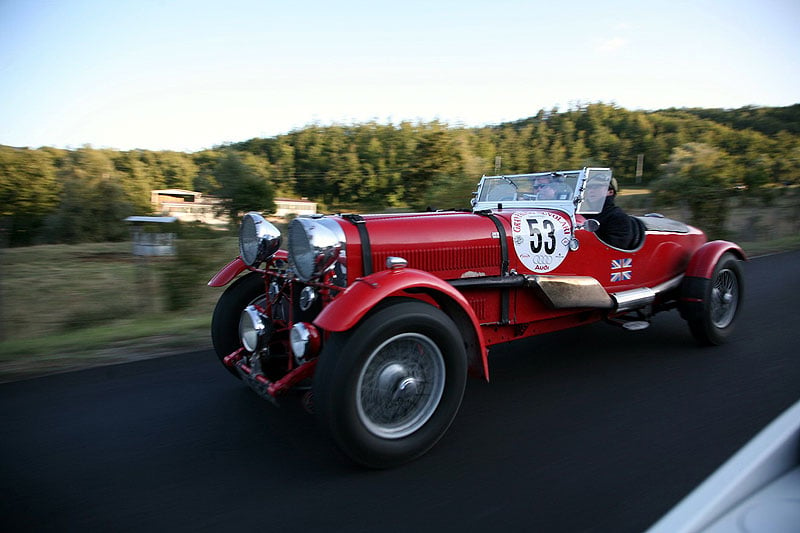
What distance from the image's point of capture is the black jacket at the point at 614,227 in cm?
432

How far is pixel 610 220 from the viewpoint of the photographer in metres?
4.36

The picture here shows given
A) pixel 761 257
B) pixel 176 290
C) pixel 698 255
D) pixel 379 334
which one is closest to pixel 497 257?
pixel 379 334

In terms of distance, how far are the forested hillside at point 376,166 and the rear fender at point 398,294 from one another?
10558mm

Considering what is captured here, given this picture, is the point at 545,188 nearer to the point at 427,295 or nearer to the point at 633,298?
the point at 633,298

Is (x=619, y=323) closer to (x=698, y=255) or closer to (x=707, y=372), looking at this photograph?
(x=707, y=372)

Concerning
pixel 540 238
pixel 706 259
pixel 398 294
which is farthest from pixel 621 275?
pixel 398 294

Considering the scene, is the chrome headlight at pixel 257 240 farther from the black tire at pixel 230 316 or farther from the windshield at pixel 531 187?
the windshield at pixel 531 187

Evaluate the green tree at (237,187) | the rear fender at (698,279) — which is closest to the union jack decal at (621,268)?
the rear fender at (698,279)

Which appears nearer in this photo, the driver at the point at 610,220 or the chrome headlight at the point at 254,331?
the chrome headlight at the point at 254,331

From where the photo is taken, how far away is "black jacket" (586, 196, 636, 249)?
14.2 ft

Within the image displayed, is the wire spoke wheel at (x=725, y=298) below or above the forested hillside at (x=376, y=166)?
below

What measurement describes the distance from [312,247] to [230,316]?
118cm

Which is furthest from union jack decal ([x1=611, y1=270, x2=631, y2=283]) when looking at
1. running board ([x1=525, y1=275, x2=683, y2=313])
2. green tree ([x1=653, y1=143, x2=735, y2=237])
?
green tree ([x1=653, y1=143, x2=735, y2=237])

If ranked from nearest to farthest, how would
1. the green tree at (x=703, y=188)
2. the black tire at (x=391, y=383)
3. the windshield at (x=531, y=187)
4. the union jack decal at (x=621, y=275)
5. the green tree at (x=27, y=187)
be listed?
the black tire at (x=391, y=383), the union jack decal at (x=621, y=275), the windshield at (x=531, y=187), the green tree at (x=703, y=188), the green tree at (x=27, y=187)
